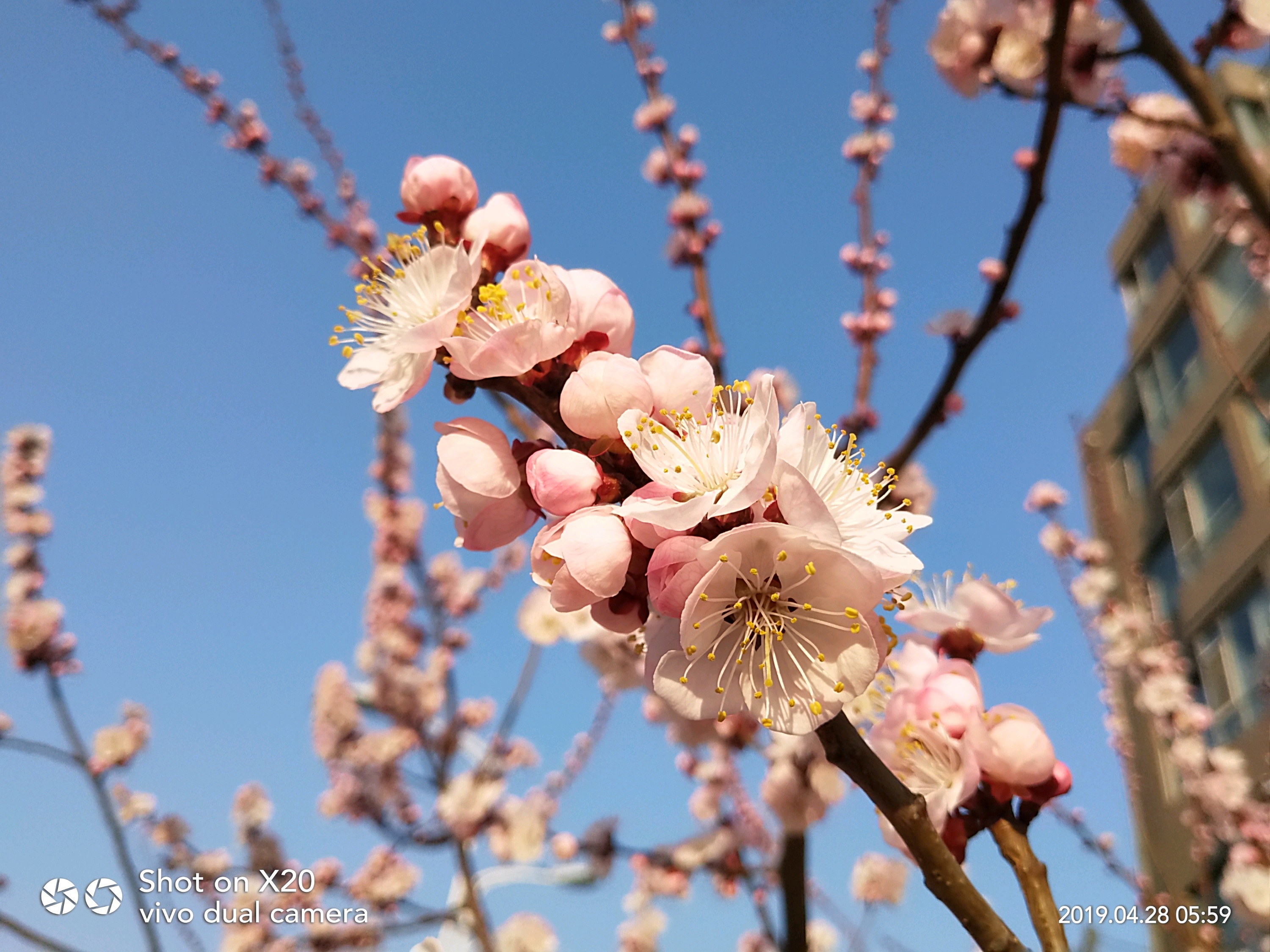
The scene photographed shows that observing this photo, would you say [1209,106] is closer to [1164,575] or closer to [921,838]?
[921,838]

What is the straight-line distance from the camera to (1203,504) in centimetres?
1185

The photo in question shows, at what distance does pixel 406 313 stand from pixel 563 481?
429 millimetres

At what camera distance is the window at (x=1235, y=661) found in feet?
32.1

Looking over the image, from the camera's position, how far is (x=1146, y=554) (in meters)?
13.2

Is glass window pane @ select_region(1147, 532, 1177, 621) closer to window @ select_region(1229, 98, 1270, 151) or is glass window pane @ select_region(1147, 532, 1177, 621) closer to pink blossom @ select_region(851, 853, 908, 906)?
window @ select_region(1229, 98, 1270, 151)

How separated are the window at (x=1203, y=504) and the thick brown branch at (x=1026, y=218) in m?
11.6

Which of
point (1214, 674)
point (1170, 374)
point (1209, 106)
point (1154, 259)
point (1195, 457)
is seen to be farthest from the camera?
point (1154, 259)

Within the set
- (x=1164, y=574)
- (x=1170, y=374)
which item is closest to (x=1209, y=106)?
(x=1164, y=574)

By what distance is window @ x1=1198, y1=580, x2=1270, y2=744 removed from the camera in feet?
32.1

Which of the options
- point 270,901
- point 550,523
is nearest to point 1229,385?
point 270,901

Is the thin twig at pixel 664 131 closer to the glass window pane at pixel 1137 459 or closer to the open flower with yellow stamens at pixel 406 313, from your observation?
the open flower with yellow stamens at pixel 406 313

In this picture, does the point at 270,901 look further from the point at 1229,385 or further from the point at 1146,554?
the point at 1146,554

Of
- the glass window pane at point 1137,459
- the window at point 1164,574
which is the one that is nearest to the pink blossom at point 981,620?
the window at point 1164,574

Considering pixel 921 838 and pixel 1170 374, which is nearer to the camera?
pixel 921 838
